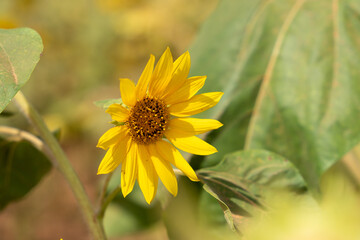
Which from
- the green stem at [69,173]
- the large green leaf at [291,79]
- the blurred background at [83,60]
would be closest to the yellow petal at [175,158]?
the green stem at [69,173]

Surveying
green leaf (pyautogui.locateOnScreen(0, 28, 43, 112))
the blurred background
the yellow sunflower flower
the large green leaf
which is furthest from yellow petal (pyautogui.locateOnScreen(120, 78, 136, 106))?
the blurred background

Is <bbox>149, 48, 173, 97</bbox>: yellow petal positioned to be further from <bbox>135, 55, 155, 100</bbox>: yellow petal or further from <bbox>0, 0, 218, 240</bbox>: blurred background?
<bbox>0, 0, 218, 240</bbox>: blurred background

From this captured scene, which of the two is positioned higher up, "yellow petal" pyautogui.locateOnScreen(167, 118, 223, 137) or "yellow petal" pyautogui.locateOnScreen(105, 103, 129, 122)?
"yellow petal" pyautogui.locateOnScreen(167, 118, 223, 137)

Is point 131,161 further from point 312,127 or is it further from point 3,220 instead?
point 3,220

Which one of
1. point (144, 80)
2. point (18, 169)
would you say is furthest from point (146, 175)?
point (18, 169)

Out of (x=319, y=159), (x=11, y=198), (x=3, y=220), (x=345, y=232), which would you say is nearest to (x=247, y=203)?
(x=319, y=159)

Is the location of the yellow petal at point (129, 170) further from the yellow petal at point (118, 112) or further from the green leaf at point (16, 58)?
the green leaf at point (16, 58)
